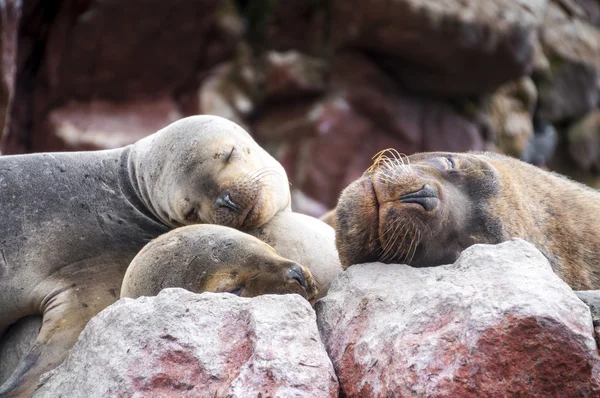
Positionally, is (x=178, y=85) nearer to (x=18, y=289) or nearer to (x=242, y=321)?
(x=18, y=289)

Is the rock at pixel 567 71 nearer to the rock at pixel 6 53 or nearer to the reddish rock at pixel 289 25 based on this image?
the reddish rock at pixel 289 25

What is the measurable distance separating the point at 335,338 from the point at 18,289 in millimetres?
1856

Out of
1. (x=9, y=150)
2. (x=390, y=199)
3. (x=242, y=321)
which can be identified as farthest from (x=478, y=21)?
(x=242, y=321)

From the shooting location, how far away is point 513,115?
43.1 feet

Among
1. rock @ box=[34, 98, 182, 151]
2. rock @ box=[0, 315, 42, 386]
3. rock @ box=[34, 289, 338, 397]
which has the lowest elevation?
rock @ box=[34, 98, 182, 151]

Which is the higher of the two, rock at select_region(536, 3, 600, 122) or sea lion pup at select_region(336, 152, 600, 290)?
sea lion pup at select_region(336, 152, 600, 290)

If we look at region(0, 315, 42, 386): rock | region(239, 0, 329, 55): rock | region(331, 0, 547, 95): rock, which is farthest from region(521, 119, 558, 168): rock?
region(0, 315, 42, 386): rock

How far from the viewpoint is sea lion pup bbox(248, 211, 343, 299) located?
11.7 feet

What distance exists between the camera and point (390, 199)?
303 cm

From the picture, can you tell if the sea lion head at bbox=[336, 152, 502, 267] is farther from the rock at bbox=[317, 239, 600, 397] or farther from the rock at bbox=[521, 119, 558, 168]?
the rock at bbox=[521, 119, 558, 168]

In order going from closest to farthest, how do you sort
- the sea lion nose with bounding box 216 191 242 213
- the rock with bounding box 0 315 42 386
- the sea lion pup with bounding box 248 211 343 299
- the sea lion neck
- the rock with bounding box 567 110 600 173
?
the sea lion pup with bounding box 248 211 343 299 → the rock with bounding box 0 315 42 386 → the sea lion nose with bounding box 216 191 242 213 → the sea lion neck → the rock with bounding box 567 110 600 173

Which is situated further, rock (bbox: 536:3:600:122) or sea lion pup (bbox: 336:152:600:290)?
rock (bbox: 536:3:600:122)

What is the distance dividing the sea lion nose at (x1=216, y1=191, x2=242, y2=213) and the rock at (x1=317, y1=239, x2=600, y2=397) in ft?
4.25

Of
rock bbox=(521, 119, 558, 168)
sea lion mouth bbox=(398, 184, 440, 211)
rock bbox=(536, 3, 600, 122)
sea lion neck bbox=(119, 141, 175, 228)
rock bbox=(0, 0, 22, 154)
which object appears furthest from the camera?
rock bbox=(536, 3, 600, 122)
